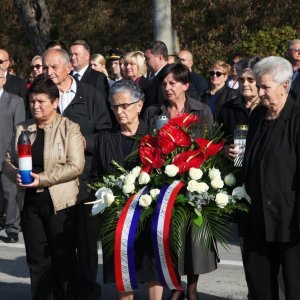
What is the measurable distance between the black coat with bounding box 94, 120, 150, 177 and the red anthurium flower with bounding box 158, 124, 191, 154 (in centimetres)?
35

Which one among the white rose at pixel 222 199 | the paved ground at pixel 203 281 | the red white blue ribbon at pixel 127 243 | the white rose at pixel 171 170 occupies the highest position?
the white rose at pixel 171 170

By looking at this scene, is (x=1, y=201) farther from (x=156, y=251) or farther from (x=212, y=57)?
(x=212, y=57)

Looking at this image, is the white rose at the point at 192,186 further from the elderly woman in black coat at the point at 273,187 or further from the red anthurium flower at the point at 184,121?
the red anthurium flower at the point at 184,121

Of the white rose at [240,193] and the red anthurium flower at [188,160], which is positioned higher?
the red anthurium flower at [188,160]

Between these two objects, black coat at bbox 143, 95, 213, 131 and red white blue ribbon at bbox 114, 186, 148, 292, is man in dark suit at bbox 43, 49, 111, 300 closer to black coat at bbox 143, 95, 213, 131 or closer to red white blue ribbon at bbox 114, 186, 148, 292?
black coat at bbox 143, 95, 213, 131

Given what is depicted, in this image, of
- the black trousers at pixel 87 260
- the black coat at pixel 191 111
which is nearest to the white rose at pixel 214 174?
the black coat at pixel 191 111

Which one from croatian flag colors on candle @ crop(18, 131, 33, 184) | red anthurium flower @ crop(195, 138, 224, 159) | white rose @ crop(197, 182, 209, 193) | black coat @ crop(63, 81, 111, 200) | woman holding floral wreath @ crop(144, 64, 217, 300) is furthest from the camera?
black coat @ crop(63, 81, 111, 200)

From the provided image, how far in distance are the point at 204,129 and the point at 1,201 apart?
4.90m

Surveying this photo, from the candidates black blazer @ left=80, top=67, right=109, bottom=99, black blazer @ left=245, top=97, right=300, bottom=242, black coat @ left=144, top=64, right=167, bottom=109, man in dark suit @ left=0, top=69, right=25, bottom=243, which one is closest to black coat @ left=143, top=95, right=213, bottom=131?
black blazer @ left=245, top=97, right=300, bottom=242

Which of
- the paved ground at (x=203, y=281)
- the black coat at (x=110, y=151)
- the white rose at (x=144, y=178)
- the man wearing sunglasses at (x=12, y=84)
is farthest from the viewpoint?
the man wearing sunglasses at (x=12, y=84)

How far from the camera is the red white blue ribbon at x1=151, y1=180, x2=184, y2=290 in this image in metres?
5.72

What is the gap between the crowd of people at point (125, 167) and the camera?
5.26 metres

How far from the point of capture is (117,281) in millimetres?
5961

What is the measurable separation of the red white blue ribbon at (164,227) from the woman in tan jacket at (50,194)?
0.91 m
